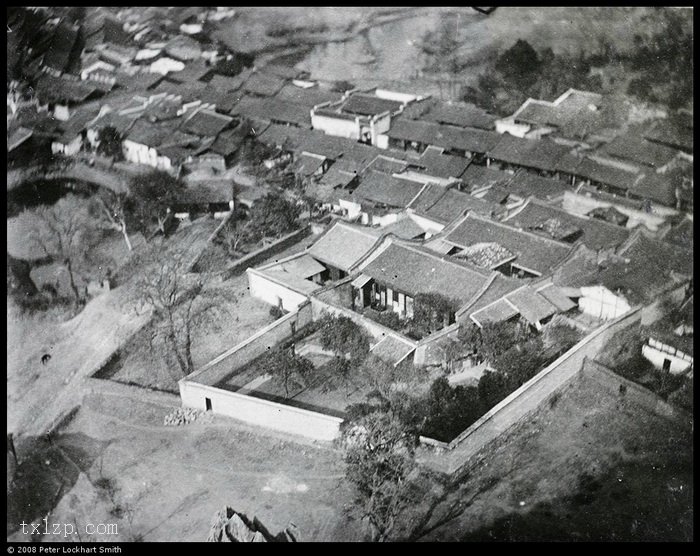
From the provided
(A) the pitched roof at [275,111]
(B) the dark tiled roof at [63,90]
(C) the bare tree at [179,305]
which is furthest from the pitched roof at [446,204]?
(B) the dark tiled roof at [63,90]

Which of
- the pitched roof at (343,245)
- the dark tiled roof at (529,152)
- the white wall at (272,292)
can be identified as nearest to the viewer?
the white wall at (272,292)

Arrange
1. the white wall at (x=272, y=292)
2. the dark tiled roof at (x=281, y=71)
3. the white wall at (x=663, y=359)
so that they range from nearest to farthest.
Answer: the white wall at (x=663, y=359) < the white wall at (x=272, y=292) < the dark tiled roof at (x=281, y=71)

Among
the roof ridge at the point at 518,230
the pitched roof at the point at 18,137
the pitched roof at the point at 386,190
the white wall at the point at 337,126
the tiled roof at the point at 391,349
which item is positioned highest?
the pitched roof at the point at 18,137

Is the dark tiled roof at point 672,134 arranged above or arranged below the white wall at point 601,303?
above

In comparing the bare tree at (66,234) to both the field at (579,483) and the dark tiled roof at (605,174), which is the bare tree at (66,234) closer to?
the field at (579,483)

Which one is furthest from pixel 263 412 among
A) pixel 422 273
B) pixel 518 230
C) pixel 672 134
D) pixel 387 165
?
pixel 672 134

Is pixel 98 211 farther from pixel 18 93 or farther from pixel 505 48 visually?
pixel 505 48
